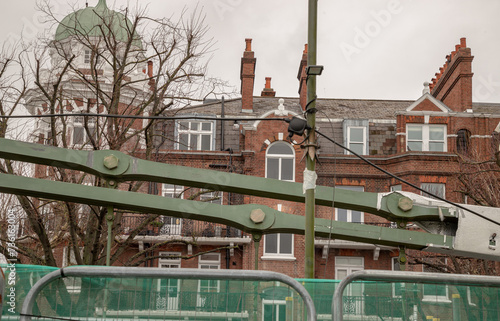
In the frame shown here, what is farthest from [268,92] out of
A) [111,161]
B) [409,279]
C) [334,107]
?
[409,279]

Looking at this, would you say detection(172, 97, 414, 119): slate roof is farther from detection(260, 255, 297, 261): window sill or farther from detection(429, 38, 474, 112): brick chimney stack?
detection(260, 255, 297, 261): window sill

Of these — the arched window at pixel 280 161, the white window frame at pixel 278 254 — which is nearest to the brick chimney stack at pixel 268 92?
the arched window at pixel 280 161

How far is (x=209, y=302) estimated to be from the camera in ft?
24.5

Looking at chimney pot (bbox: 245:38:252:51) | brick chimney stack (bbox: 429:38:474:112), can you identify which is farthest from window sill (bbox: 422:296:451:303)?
chimney pot (bbox: 245:38:252:51)

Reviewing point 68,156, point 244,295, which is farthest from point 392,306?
point 68,156

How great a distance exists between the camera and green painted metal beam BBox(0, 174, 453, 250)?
9.81 meters

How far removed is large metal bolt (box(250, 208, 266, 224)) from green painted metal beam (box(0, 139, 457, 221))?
289mm

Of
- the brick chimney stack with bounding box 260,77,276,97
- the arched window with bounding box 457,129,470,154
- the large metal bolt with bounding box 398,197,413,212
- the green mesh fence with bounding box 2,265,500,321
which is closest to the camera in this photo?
the green mesh fence with bounding box 2,265,500,321

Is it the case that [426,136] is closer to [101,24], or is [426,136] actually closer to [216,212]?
[101,24]

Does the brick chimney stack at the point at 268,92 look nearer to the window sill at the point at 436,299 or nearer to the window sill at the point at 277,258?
the window sill at the point at 277,258

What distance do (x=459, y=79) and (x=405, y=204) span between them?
87.2 feet

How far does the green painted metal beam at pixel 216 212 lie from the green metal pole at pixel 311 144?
2.07ft

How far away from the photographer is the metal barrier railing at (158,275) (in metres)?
7.26

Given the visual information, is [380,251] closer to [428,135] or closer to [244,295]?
[428,135]
